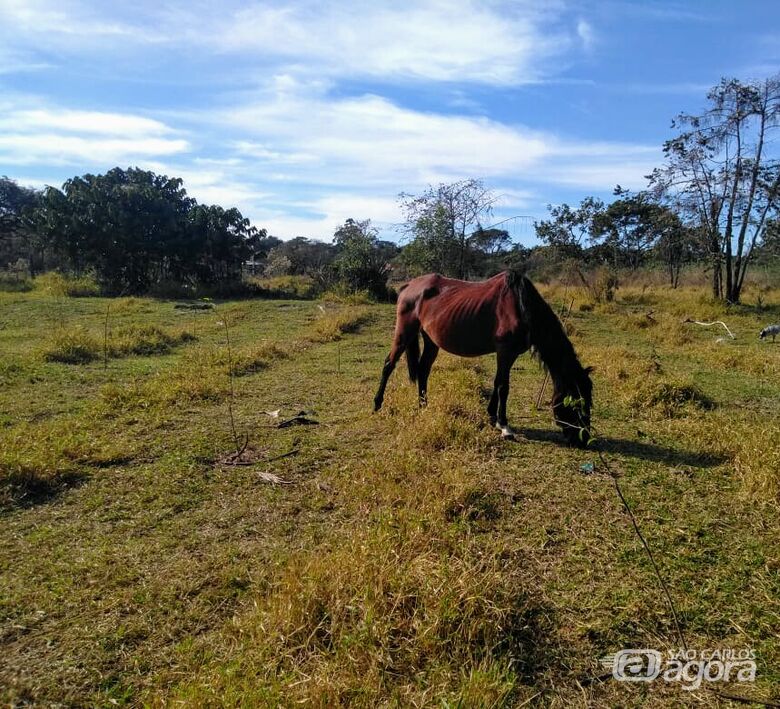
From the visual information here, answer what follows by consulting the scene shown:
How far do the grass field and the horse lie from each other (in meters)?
0.36

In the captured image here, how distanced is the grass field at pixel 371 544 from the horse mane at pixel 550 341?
2.31 feet

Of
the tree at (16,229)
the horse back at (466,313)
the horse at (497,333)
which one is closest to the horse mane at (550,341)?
the horse at (497,333)

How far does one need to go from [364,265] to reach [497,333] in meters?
13.8

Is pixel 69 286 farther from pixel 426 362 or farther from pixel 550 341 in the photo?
pixel 550 341

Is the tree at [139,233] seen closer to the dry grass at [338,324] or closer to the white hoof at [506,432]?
the dry grass at [338,324]

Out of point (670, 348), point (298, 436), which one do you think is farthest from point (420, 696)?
point (670, 348)

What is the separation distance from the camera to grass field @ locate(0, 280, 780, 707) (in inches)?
87.4

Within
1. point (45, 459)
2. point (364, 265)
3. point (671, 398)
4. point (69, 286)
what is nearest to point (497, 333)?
point (671, 398)

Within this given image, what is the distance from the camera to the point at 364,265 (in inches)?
731

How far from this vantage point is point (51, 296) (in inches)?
695

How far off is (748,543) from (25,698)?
385 centimetres

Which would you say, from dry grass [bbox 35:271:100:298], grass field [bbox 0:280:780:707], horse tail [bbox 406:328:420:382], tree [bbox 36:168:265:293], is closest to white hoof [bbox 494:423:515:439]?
grass field [bbox 0:280:780:707]

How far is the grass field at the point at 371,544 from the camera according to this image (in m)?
2.22

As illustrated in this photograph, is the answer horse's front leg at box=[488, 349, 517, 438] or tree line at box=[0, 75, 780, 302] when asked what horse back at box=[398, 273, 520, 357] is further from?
tree line at box=[0, 75, 780, 302]
